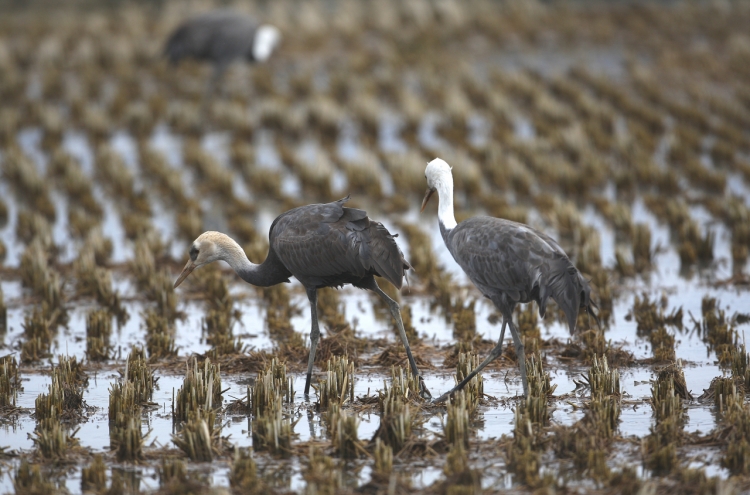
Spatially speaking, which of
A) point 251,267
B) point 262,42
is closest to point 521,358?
point 251,267

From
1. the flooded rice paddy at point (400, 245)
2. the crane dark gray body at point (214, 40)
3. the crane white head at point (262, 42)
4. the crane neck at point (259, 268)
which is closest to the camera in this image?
the flooded rice paddy at point (400, 245)

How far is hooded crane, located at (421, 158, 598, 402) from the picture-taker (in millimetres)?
6133

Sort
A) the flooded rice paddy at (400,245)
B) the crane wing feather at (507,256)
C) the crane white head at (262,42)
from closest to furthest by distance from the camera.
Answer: the flooded rice paddy at (400,245) → the crane wing feather at (507,256) → the crane white head at (262,42)

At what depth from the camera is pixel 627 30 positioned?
25.4 m

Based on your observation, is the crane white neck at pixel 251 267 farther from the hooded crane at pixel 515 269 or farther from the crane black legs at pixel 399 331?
the hooded crane at pixel 515 269

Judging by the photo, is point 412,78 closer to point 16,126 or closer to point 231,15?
point 231,15

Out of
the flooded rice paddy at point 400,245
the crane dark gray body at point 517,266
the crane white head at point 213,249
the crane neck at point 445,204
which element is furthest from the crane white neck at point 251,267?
the crane dark gray body at point 517,266

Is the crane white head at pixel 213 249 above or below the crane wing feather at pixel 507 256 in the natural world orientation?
above

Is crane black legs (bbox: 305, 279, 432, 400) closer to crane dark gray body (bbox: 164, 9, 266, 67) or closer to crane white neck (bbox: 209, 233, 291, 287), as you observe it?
crane white neck (bbox: 209, 233, 291, 287)

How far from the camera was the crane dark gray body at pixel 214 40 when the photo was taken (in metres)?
18.4

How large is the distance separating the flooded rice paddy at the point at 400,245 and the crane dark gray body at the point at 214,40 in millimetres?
1011

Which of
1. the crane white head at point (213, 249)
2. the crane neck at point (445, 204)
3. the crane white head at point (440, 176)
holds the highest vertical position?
the crane white head at point (440, 176)

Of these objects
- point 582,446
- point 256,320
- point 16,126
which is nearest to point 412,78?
point 16,126

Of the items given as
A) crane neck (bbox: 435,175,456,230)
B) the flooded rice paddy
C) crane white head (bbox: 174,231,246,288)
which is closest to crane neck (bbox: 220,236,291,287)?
crane white head (bbox: 174,231,246,288)
